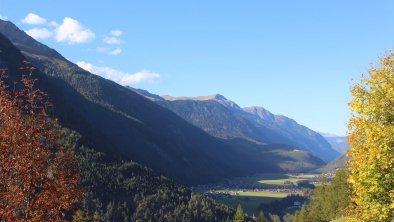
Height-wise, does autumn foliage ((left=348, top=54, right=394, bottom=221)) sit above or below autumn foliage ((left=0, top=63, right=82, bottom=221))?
above

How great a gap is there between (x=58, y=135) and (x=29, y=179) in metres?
2.76

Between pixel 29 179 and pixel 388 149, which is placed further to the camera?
pixel 388 149

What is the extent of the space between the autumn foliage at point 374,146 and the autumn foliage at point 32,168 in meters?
19.3

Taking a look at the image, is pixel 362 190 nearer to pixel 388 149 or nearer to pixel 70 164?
pixel 388 149

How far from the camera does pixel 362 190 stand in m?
29.1

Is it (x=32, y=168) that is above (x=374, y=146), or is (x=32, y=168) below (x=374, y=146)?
below

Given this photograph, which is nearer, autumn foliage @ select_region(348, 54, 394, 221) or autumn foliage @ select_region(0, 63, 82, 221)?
autumn foliage @ select_region(0, 63, 82, 221)

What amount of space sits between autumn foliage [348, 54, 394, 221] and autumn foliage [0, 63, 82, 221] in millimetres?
19284

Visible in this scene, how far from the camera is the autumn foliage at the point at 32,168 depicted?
19.1 meters

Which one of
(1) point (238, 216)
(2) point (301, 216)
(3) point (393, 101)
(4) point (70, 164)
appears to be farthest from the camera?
(1) point (238, 216)

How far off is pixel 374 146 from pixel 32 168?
70.2ft

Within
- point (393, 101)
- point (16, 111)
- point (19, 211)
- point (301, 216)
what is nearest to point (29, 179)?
point (19, 211)

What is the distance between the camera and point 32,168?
19562mm

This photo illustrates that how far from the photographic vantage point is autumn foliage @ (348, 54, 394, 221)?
27.7 metres
